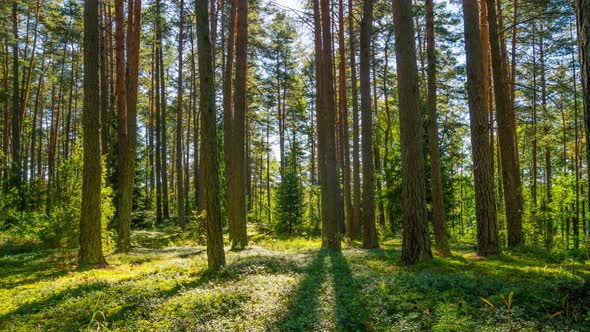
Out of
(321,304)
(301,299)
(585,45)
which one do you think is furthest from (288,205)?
(585,45)

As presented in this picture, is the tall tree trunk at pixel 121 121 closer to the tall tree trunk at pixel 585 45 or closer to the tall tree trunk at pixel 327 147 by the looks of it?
the tall tree trunk at pixel 327 147

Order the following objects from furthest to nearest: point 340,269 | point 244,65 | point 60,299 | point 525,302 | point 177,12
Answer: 1. point 177,12
2. point 244,65
3. point 340,269
4. point 60,299
5. point 525,302

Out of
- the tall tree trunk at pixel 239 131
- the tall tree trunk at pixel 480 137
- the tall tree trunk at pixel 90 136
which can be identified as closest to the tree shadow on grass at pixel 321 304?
the tall tree trunk at pixel 480 137

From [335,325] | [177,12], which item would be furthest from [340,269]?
[177,12]

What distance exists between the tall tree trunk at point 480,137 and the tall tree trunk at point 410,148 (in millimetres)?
2349

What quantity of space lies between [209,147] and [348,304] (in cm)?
479

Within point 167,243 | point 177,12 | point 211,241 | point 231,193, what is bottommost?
point 167,243

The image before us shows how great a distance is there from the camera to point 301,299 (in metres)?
5.55

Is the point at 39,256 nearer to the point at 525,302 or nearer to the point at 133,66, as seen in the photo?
the point at 133,66

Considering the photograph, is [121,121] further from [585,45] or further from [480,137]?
[585,45]

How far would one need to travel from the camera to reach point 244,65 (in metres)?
13.1

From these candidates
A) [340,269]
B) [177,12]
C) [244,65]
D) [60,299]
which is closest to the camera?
[60,299]

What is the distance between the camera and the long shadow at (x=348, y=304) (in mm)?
4328

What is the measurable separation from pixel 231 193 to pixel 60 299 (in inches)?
295
